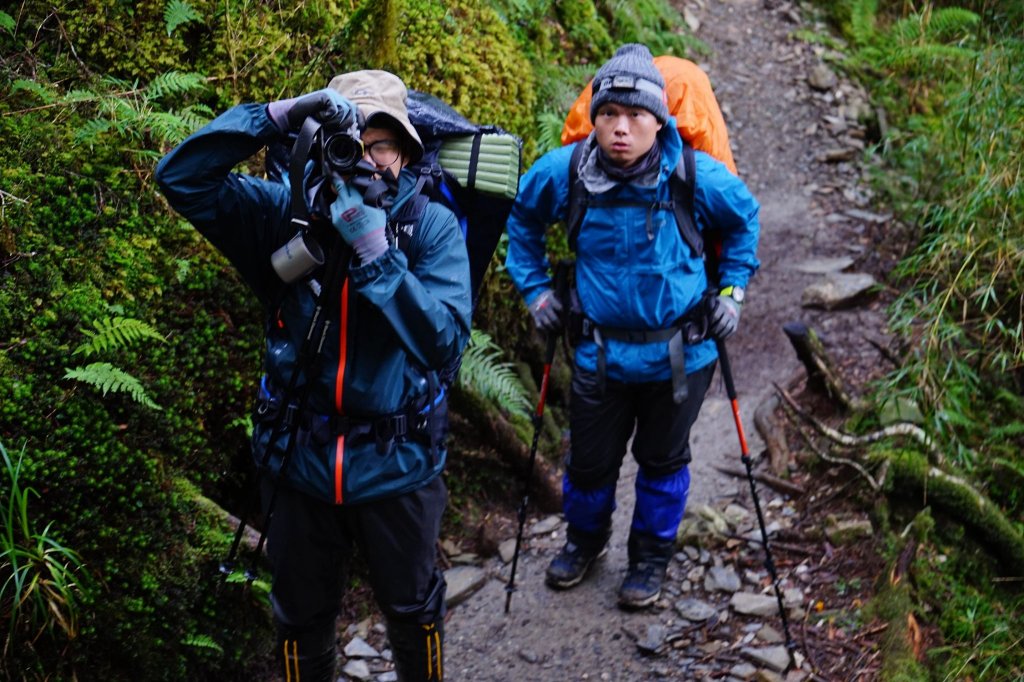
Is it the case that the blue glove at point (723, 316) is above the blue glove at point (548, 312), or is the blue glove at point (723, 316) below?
above

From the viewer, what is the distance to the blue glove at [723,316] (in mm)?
4816

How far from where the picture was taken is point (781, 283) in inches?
347

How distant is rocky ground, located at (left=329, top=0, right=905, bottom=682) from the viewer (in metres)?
4.91

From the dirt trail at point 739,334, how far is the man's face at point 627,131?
2.72 m

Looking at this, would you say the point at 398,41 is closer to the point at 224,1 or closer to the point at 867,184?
the point at 224,1

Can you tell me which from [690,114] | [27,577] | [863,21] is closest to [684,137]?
[690,114]

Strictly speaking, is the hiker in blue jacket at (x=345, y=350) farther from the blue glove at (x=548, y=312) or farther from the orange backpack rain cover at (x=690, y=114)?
the orange backpack rain cover at (x=690, y=114)

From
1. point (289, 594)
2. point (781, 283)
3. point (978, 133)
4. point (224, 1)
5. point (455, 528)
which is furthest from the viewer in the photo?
point (781, 283)

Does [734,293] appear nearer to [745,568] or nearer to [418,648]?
[745,568]

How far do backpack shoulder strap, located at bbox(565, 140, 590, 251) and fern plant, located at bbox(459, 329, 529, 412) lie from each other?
4.19 feet

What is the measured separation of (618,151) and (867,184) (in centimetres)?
712

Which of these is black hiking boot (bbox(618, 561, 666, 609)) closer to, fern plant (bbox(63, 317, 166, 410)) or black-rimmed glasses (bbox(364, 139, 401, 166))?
fern plant (bbox(63, 317, 166, 410))

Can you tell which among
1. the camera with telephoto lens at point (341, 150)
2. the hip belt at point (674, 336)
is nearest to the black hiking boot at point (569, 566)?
the hip belt at point (674, 336)

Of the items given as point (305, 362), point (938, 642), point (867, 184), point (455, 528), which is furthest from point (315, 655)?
point (867, 184)
